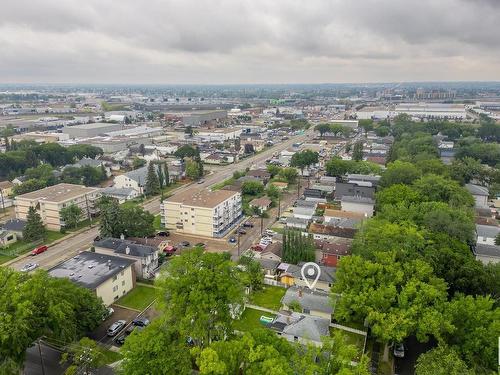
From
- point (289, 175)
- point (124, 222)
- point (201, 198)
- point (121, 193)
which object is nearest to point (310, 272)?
point (201, 198)

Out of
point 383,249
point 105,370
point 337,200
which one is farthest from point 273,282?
point 337,200

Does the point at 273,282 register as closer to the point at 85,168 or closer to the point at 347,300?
the point at 347,300

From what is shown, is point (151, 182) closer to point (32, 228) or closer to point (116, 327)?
point (32, 228)

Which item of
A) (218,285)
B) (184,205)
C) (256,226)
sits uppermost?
(218,285)

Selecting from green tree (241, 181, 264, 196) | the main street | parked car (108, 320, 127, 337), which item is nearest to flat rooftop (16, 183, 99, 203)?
the main street

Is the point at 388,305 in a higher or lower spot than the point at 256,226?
higher

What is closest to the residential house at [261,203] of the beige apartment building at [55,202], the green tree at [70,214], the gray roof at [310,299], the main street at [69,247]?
the main street at [69,247]
